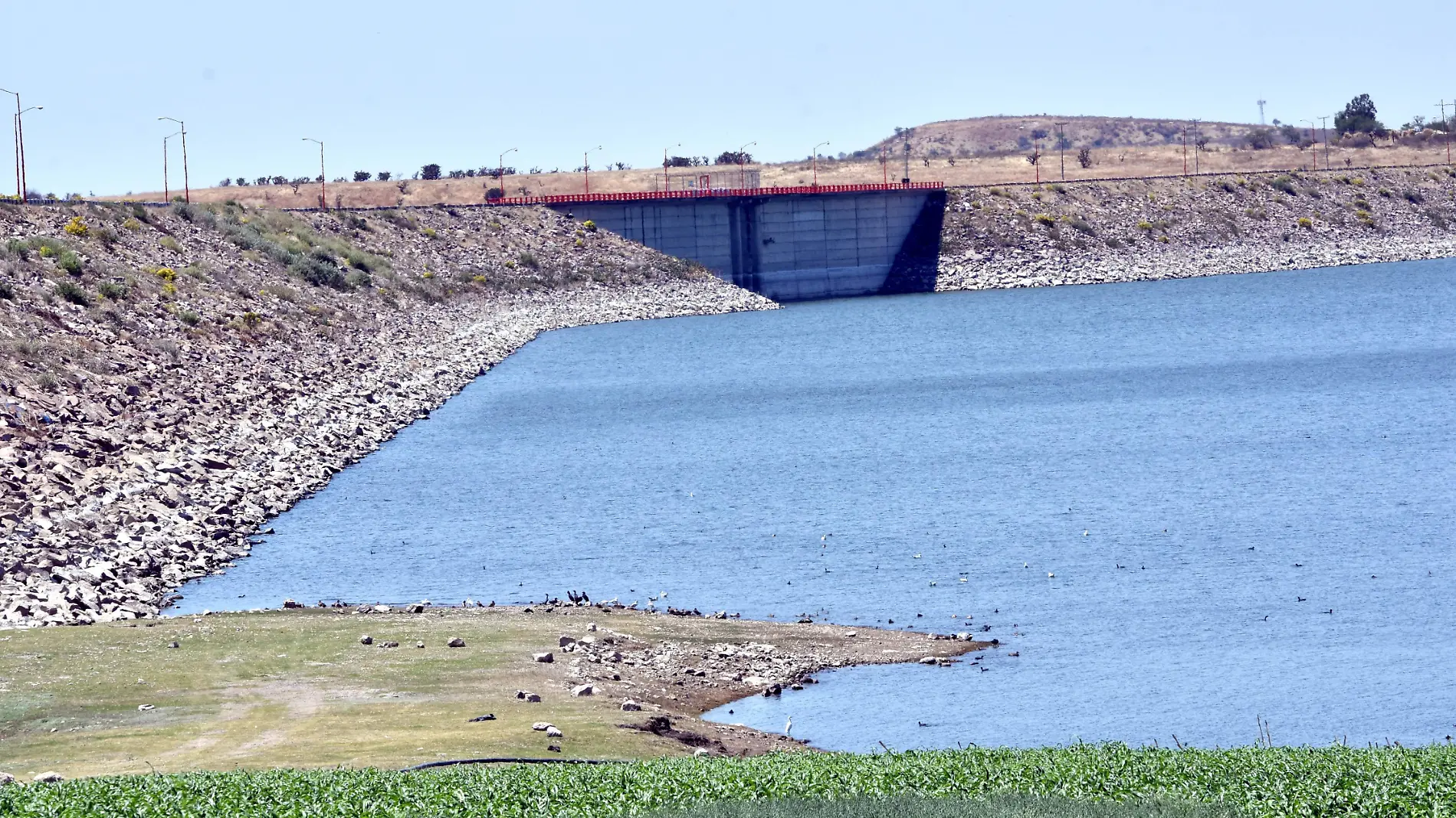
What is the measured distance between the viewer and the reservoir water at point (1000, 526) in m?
26.0

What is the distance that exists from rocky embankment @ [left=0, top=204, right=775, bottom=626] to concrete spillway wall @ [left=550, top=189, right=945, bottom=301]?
4002mm

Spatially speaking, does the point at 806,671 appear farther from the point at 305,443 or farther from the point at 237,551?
the point at 305,443

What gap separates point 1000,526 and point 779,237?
97060 mm

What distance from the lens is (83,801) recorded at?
15656 millimetres

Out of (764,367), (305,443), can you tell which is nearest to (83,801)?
(305,443)

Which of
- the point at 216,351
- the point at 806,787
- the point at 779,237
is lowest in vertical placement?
the point at 806,787

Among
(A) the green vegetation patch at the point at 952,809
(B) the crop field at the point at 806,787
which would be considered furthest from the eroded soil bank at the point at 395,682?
(A) the green vegetation patch at the point at 952,809

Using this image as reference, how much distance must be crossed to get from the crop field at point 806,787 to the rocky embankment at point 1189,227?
12229cm

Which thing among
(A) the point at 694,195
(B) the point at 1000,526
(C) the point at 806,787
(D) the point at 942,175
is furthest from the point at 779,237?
(C) the point at 806,787

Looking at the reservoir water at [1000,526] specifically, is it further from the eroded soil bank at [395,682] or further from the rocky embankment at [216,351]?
the rocky embankment at [216,351]

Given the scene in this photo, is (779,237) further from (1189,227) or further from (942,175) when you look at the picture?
(942,175)

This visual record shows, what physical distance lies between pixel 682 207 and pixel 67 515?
3960 inches

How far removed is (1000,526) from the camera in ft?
130

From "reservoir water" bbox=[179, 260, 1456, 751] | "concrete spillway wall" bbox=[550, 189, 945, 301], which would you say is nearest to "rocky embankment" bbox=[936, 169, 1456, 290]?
"concrete spillway wall" bbox=[550, 189, 945, 301]
